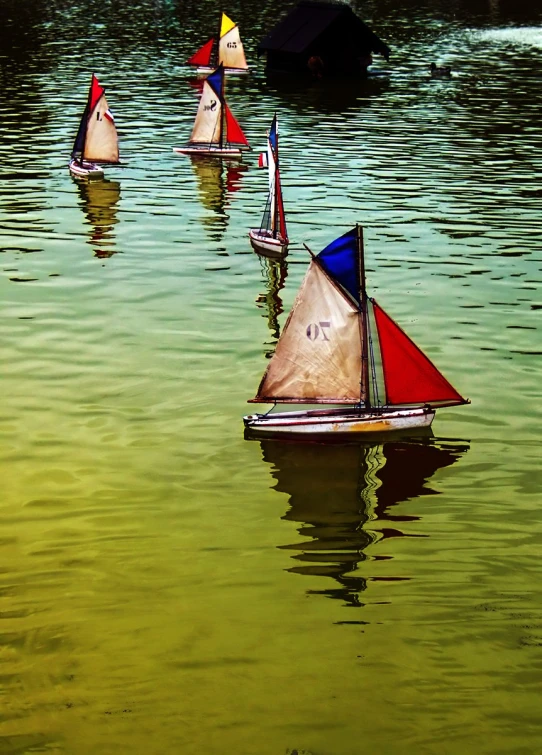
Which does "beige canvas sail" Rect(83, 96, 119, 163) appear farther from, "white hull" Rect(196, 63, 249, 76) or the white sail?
"white hull" Rect(196, 63, 249, 76)

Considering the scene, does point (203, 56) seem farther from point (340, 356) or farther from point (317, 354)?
point (340, 356)

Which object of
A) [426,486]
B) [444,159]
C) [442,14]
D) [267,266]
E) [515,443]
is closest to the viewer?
[426,486]

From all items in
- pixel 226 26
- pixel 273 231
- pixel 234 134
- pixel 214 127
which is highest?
pixel 226 26

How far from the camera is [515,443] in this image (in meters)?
25.5

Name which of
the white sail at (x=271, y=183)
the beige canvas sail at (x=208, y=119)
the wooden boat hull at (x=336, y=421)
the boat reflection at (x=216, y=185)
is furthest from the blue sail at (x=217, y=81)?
the wooden boat hull at (x=336, y=421)

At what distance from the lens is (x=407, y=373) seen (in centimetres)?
2562

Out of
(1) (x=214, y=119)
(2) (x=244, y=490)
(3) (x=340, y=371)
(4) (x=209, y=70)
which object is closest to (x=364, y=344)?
(3) (x=340, y=371)

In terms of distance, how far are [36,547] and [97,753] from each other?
597 cm

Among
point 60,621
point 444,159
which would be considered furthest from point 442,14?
point 60,621

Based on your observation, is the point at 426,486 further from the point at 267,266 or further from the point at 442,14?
the point at 442,14

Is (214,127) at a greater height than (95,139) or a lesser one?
lesser

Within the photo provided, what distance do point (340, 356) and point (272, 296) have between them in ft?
34.8

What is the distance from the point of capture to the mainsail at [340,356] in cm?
2512

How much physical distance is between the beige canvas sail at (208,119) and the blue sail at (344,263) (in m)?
31.6
